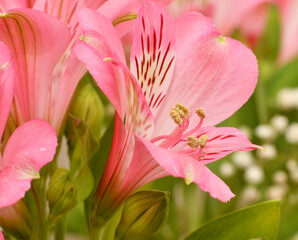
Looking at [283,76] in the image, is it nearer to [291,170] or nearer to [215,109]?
[291,170]

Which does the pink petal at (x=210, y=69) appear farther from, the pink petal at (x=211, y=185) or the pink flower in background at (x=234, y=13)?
the pink flower in background at (x=234, y=13)

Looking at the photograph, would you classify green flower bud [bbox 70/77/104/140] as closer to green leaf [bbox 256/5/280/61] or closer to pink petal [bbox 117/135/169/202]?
pink petal [bbox 117/135/169/202]

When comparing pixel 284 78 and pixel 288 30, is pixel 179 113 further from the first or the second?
pixel 288 30

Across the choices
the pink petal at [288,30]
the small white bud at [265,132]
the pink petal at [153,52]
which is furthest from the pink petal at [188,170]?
the pink petal at [288,30]

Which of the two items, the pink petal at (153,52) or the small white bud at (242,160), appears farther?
the small white bud at (242,160)

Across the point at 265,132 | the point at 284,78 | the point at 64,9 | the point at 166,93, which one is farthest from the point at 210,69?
the point at 284,78

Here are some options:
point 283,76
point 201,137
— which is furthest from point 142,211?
point 283,76
